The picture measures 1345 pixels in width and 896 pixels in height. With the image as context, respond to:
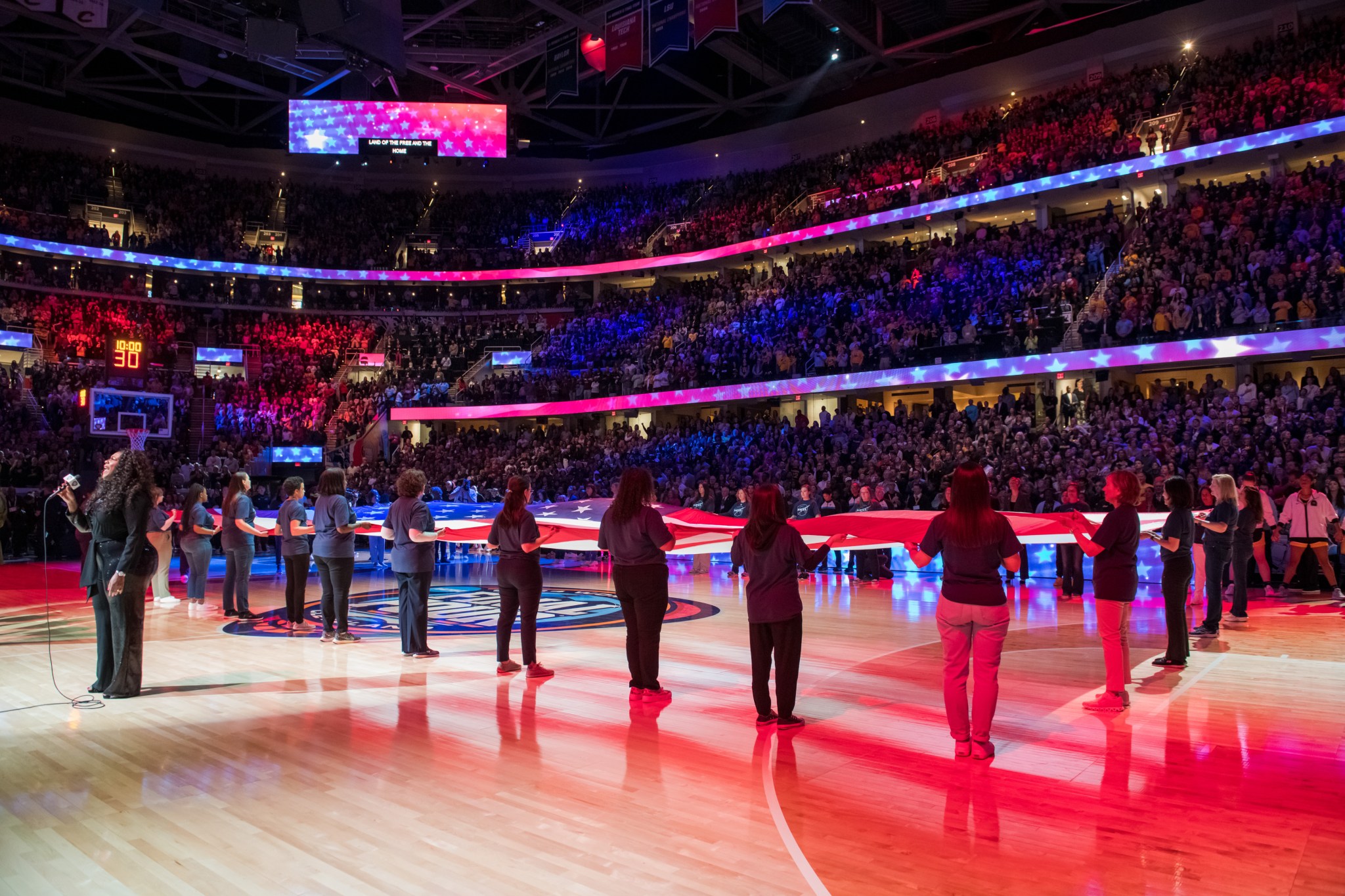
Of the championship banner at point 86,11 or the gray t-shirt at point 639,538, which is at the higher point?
the championship banner at point 86,11

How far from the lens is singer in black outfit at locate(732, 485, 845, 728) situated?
19.0ft

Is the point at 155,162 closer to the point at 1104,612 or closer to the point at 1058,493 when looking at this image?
the point at 1058,493

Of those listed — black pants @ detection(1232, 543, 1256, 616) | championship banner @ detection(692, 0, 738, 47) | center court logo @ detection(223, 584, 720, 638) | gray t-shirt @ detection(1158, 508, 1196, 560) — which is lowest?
center court logo @ detection(223, 584, 720, 638)

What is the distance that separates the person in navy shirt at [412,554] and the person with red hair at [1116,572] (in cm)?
530

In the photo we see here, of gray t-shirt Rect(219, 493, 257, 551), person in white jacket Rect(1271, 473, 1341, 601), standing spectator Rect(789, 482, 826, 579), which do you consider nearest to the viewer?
gray t-shirt Rect(219, 493, 257, 551)

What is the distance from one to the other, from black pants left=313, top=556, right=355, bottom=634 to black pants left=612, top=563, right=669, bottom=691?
11.7 feet

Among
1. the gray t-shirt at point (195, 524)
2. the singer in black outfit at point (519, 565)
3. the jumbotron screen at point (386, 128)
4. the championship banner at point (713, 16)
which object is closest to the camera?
the singer in black outfit at point (519, 565)

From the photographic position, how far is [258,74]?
3559cm

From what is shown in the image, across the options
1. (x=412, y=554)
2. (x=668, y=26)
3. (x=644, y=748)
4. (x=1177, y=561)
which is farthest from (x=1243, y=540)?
(x=668, y=26)

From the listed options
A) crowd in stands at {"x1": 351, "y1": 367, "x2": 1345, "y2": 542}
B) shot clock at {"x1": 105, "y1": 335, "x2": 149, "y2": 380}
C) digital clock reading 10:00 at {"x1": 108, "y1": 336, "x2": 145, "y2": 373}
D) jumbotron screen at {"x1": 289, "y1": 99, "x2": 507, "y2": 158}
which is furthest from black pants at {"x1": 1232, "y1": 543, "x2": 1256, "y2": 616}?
digital clock reading 10:00 at {"x1": 108, "y1": 336, "x2": 145, "y2": 373}

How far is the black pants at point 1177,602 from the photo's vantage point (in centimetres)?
730

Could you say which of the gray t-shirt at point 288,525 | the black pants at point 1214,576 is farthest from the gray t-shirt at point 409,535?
the black pants at point 1214,576

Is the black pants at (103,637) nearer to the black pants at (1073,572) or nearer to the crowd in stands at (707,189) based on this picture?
the black pants at (1073,572)

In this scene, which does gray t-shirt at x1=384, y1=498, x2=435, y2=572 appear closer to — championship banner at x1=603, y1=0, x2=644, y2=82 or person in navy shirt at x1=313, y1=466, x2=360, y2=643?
person in navy shirt at x1=313, y1=466, x2=360, y2=643
